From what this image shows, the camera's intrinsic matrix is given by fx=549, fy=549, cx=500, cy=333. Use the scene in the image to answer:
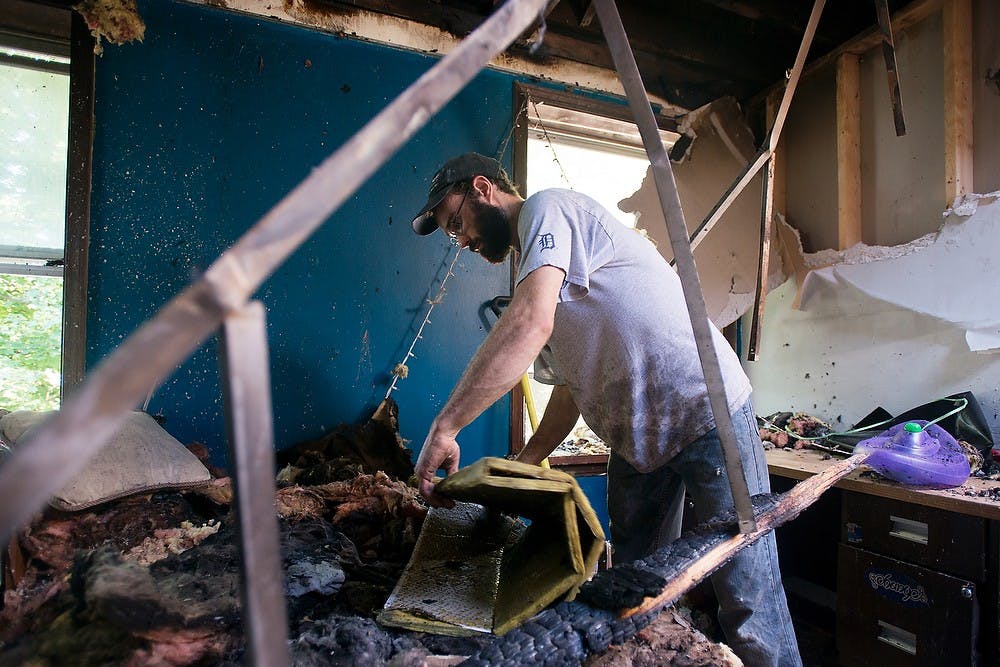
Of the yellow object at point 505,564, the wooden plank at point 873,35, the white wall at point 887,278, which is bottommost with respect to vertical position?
the yellow object at point 505,564

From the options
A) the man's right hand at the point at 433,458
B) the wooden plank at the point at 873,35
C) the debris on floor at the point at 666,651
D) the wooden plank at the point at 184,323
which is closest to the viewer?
the wooden plank at the point at 184,323

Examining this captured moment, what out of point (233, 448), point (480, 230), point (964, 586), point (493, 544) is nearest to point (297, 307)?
point (480, 230)

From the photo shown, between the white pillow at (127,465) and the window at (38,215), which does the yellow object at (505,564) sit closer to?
the white pillow at (127,465)

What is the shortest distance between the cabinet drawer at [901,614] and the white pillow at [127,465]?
8.17 ft

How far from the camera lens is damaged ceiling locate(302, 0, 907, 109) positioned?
115 inches

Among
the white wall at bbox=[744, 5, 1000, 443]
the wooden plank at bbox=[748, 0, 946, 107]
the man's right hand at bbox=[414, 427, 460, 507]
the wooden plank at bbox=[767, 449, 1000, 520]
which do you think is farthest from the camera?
the wooden plank at bbox=[748, 0, 946, 107]

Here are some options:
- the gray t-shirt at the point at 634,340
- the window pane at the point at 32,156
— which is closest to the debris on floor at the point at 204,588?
the gray t-shirt at the point at 634,340

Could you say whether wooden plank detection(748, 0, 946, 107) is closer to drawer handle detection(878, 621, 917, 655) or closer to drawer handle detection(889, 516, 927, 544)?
drawer handle detection(889, 516, 927, 544)

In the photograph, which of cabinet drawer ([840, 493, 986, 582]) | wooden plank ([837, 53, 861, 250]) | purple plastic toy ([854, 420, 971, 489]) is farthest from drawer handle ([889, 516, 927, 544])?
wooden plank ([837, 53, 861, 250])

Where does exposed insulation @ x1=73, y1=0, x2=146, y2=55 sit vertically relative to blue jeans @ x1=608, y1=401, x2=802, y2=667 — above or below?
above

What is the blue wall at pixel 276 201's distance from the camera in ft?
7.61

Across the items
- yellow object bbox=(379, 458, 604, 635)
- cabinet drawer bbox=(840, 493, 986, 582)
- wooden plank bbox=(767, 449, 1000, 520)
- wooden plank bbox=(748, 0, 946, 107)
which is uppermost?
wooden plank bbox=(748, 0, 946, 107)

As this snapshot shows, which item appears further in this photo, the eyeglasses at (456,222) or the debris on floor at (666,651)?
the eyeglasses at (456,222)

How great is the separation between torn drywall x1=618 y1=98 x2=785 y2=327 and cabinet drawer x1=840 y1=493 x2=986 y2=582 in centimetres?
157
